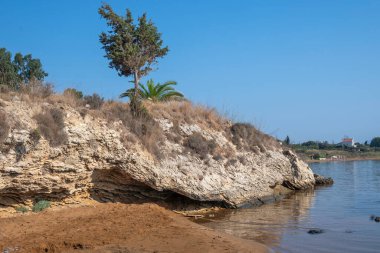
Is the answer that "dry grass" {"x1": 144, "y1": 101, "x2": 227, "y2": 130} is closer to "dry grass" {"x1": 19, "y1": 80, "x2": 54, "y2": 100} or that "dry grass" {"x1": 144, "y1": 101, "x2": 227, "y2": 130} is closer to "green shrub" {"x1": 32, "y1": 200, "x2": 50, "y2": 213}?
"dry grass" {"x1": 19, "y1": 80, "x2": 54, "y2": 100}

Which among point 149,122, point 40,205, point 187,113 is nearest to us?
point 40,205

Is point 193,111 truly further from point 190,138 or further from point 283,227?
point 283,227

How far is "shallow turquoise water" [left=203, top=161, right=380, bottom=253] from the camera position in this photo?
11.1 m

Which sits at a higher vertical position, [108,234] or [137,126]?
[137,126]

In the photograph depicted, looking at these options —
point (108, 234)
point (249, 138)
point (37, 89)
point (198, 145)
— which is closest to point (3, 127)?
point (37, 89)

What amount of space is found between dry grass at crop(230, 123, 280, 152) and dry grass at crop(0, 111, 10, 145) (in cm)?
1244

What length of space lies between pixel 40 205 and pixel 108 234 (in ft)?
11.1

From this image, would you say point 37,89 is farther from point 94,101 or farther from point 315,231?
point 315,231

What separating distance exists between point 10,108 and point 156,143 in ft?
19.3

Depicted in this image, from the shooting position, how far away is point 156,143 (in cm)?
1638

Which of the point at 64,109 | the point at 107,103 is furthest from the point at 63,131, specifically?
the point at 107,103

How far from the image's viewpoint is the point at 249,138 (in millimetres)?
22797

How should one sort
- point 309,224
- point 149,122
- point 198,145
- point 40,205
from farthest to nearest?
point 198,145, point 149,122, point 309,224, point 40,205

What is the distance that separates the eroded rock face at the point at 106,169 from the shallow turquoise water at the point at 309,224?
1.59m
